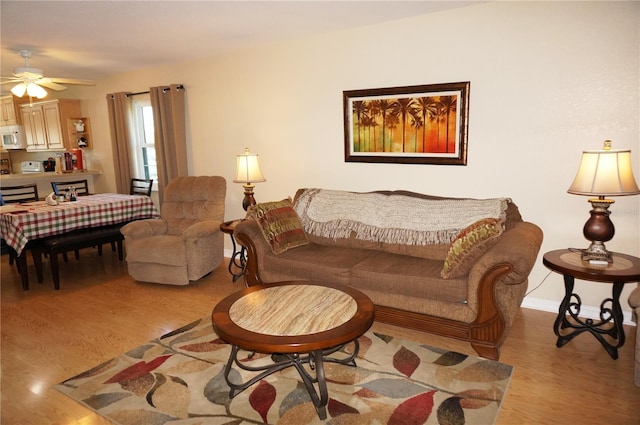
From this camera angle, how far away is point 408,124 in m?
3.59

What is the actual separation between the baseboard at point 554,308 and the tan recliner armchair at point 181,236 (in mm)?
2842

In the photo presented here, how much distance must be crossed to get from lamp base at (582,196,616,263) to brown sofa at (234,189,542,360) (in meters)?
0.30

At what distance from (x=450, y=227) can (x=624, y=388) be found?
1353 millimetres

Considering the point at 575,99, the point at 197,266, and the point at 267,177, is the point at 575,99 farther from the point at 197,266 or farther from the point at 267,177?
the point at 197,266

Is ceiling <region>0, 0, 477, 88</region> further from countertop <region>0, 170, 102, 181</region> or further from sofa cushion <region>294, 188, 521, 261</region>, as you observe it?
countertop <region>0, 170, 102, 181</region>

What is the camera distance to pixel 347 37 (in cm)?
377

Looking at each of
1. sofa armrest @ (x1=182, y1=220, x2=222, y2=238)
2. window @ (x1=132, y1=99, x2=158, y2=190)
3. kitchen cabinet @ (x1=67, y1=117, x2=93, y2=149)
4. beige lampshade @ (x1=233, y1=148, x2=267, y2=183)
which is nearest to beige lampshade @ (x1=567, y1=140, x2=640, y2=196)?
beige lampshade @ (x1=233, y1=148, x2=267, y2=183)

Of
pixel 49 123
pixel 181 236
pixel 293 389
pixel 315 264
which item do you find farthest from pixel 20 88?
pixel 293 389

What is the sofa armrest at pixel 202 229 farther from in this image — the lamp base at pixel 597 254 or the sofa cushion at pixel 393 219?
the lamp base at pixel 597 254

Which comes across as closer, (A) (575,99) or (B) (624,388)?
(B) (624,388)

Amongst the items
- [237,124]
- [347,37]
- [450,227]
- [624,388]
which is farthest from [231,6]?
[624,388]

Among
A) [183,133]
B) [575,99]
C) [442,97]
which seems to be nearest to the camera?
[575,99]

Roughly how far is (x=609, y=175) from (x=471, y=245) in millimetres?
883

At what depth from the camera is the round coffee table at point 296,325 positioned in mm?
1942
